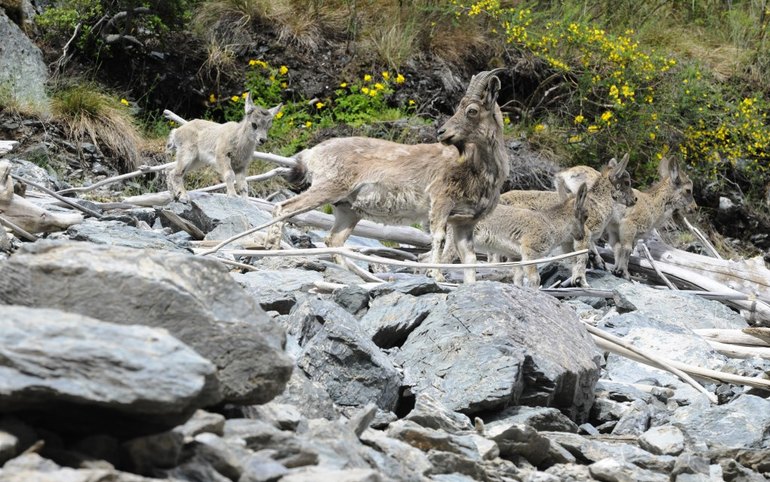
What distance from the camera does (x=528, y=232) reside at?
1191cm

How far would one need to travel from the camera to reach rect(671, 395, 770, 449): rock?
625 cm

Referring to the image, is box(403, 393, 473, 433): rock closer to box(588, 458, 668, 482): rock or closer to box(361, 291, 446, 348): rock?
box(588, 458, 668, 482): rock

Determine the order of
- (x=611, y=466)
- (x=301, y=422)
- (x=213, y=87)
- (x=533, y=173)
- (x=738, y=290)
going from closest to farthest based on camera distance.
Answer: (x=301, y=422), (x=611, y=466), (x=738, y=290), (x=533, y=173), (x=213, y=87)

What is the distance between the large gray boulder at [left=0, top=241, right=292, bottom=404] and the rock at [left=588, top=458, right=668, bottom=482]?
1.83 meters

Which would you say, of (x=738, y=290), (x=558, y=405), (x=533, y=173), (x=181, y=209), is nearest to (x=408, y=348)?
(x=558, y=405)

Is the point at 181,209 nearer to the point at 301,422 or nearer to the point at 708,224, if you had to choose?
the point at 301,422

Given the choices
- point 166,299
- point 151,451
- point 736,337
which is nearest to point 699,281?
point 736,337

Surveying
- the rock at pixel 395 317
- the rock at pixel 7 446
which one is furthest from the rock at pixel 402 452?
the rock at pixel 395 317

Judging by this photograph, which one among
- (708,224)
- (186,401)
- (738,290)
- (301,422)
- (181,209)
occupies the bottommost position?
(708,224)

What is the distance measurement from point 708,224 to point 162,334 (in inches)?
621

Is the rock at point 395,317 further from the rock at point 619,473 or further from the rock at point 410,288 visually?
the rock at point 619,473

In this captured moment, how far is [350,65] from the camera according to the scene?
1812 cm

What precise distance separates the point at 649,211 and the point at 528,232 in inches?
112

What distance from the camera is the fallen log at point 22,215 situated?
7.97 meters
